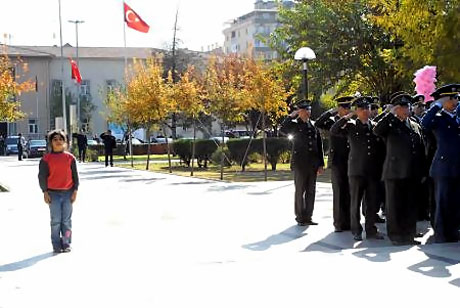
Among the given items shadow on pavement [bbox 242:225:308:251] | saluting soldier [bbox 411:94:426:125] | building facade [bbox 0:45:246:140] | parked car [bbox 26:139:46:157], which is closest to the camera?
shadow on pavement [bbox 242:225:308:251]

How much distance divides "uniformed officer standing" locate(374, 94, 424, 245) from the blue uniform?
300mm

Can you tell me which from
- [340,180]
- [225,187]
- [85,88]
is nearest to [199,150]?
[225,187]

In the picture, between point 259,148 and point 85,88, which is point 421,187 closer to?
point 259,148

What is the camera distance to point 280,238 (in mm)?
11000

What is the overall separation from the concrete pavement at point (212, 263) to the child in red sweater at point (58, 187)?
0.27 metres

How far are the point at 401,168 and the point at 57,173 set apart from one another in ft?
14.7

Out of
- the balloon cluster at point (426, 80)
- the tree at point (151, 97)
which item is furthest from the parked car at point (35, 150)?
the balloon cluster at point (426, 80)

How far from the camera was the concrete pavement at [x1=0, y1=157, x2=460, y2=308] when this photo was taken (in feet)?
23.3

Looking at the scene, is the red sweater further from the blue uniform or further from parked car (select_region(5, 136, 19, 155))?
parked car (select_region(5, 136, 19, 155))

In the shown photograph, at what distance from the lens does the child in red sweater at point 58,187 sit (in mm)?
10164

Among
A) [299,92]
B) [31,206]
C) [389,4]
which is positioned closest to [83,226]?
[31,206]

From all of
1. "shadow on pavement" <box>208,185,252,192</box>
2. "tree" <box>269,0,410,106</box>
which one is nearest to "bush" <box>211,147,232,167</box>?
"tree" <box>269,0,410,106</box>

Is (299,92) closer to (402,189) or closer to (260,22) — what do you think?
(402,189)

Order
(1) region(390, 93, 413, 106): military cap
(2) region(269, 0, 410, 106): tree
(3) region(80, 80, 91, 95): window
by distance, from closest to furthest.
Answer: (1) region(390, 93, 413, 106): military cap → (2) region(269, 0, 410, 106): tree → (3) region(80, 80, 91, 95): window
